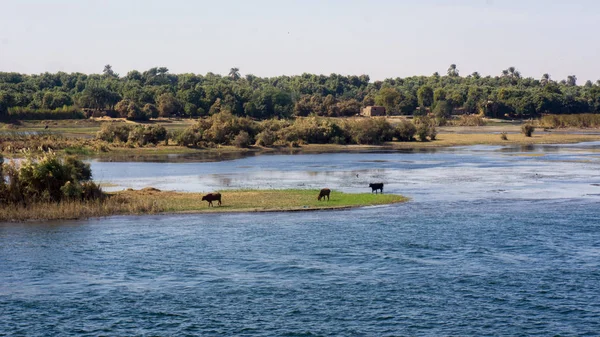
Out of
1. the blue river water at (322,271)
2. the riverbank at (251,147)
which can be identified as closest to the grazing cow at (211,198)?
the blue river water at (322,271)

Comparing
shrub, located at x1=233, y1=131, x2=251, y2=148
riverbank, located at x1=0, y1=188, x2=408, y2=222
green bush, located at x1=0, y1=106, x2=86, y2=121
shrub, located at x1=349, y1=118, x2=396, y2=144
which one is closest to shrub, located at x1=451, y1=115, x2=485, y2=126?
shrub, located at x1=349, y1=118, x2=396, y2=144

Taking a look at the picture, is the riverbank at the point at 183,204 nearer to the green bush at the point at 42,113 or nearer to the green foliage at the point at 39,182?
the green foliage at the point at 39,182

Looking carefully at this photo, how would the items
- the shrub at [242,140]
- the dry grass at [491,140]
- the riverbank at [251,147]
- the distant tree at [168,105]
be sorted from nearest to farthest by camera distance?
the riverbank at [251,147]
the shrub at [242,140]
the dry grass at [491,140]
the distant tree at [168,105]

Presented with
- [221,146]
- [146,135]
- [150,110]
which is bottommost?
[221,146]

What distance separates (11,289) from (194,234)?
41.8 ft

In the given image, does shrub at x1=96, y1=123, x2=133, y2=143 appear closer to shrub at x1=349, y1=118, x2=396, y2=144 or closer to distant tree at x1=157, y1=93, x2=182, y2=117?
shrub at x1=349, y1=118, x2=396, y2=144

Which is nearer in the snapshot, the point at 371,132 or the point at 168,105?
the point at 371,132

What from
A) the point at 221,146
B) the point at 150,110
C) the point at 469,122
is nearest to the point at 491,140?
the point at 221,146

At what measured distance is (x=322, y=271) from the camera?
1410 inches

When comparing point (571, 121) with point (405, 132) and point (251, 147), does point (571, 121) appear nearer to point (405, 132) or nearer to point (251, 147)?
point (405, 132)

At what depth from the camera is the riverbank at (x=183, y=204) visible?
4872 centimetres

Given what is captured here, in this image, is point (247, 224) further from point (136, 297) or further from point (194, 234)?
point (136, 297)

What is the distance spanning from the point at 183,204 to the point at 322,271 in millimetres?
19626

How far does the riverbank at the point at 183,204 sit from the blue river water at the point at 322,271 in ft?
5.02
